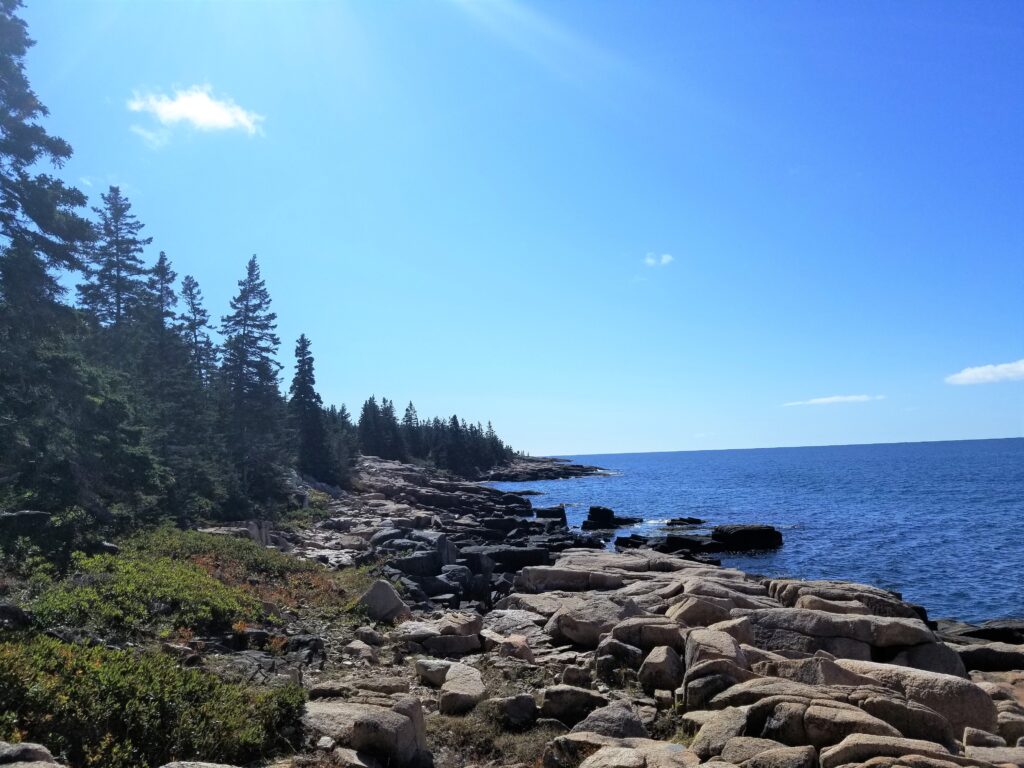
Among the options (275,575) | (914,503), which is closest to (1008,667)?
(275,575)

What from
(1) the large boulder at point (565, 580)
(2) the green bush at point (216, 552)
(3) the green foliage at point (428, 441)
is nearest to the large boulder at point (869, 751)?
(1) the large boulder at point (565, 580)

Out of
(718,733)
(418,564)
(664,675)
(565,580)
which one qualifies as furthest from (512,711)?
(418,564)

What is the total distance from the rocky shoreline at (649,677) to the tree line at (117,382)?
973 centimetres

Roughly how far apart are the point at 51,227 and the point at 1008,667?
28.7 meters

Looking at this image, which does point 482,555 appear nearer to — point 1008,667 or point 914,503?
point 1008,667

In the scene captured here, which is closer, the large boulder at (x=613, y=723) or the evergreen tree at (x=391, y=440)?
the large boulder at (x=613, y=723)

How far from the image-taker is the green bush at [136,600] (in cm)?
1065

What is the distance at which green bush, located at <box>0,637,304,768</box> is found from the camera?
20.5 ft

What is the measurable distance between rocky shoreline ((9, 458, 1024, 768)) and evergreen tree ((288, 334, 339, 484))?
3669 cm

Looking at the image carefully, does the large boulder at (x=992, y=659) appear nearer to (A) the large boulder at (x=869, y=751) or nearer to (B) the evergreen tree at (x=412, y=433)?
(A) the large boulder at (x=869, y=751)

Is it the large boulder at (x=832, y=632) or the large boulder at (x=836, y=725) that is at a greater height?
the large boulder at (x=836, y=725)

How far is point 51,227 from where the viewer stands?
66.7 ft

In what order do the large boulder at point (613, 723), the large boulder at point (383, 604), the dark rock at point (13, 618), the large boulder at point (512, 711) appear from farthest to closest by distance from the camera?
1. the large boulder at point (383, 604)
2. the dark rock at point (13, 618)
3. the large boulder at point (512, 711)
4. the large boulder at point (613, 723)

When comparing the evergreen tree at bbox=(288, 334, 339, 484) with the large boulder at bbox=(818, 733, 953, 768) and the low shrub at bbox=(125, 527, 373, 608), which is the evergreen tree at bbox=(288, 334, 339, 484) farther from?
the large boulder at bbox=(818, 733, 953, 768)
